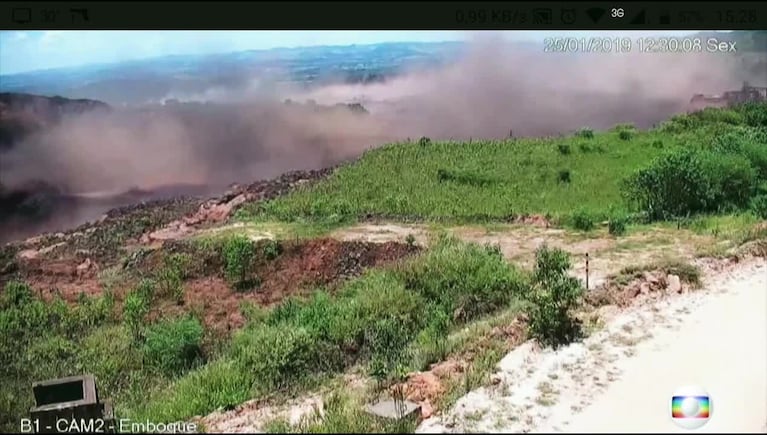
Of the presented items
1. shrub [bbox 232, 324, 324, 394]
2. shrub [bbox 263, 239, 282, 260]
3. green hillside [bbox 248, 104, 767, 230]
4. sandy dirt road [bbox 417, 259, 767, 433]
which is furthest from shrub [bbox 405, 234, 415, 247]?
sandy dirt road [bbox 417, 259, 767, 433]

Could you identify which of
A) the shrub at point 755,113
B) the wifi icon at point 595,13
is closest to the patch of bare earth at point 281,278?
the wifi icon at point 595,13

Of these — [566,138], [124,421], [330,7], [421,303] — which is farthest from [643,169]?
[124,421]

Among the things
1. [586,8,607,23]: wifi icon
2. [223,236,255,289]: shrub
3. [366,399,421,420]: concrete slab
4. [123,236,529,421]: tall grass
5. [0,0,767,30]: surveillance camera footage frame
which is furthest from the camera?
[223,236,255,289]: shrub

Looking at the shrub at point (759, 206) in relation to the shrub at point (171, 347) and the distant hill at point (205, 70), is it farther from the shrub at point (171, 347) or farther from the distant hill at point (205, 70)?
the shrub at point (171, 347)

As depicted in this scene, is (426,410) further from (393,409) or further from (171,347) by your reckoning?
(171,347)

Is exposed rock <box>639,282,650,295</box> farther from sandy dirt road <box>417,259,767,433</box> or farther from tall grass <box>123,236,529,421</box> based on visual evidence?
tall grass <box>123,236,529,421</box>

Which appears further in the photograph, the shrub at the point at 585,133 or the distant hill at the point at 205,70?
the shrub at the point at 585,133

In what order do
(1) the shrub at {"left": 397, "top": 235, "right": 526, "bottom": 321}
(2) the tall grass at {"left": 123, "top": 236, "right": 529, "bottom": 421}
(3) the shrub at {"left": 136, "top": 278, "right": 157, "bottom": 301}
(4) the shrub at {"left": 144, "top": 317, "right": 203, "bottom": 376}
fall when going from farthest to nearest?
(1) the shrub at {"left": 397, "top": 235, "right": 526, "bottom": 321} → (3) the shrub at {"left": 136, "top": 278, "right": 157, "bottom": 301} → (4) the shrub at {"left": 144, "top": 317, "right": 203, "bottom": 376} → (2) the tall grass at {"left": 123, "top": 236, "right": 529, "bottom": 421}
